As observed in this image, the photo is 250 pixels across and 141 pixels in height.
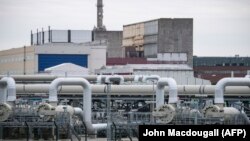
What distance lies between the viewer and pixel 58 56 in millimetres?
77812

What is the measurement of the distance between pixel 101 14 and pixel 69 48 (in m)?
31.5

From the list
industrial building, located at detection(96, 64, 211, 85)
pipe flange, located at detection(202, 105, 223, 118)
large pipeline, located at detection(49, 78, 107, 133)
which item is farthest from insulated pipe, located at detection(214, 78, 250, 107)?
industrial building, located at detection(96, 64, 211, 85)

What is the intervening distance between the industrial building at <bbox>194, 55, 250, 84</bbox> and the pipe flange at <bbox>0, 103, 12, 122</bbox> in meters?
43.8

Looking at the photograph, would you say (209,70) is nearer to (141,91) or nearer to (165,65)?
(165,65)

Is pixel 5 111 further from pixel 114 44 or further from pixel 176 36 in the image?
pixel 114 44

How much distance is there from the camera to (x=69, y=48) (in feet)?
253

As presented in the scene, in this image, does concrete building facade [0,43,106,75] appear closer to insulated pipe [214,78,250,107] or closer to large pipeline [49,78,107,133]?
large pipeline [49,78,107,133]

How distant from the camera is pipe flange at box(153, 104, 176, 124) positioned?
38.2 m

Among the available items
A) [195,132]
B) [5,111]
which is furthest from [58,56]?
[195,132]

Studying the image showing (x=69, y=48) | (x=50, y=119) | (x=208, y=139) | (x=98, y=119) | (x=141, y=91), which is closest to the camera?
(x=208, y=139)

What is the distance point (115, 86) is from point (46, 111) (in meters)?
11.5

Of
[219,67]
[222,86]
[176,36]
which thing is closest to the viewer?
[222,86]

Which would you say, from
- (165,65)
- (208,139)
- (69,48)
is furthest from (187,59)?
(208,139)

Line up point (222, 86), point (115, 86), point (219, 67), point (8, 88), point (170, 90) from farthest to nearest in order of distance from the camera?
1. point (219, 67)
2. point (115, 86)
3. point (8, 88)
4. point (170, 90)
5. point (222, 86)
